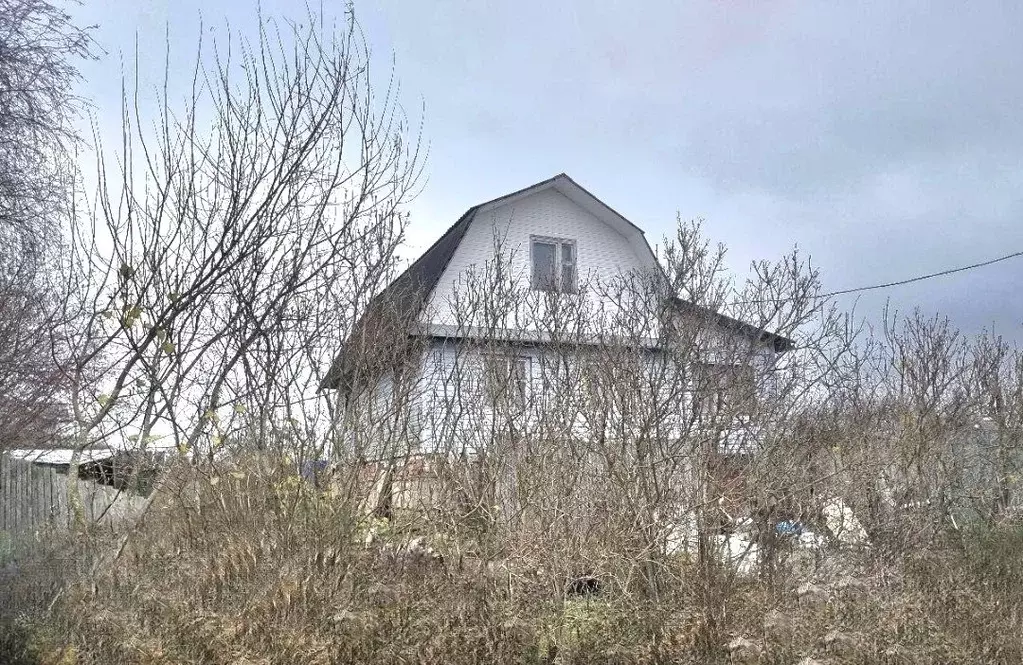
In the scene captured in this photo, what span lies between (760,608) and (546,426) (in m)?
2.37

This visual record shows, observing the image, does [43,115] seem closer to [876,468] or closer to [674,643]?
[674,643]

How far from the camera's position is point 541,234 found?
1622 cm

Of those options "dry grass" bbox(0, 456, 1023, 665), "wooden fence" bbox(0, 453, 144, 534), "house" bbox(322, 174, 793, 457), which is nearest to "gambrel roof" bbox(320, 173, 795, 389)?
"house" bbox(322, 174, 793, 457)

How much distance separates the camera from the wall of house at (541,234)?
15523mm

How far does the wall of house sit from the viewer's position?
15523mm

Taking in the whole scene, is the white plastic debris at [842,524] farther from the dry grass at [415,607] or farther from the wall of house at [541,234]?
the wall of house at [541,234]

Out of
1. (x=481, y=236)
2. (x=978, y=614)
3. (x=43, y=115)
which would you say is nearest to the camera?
(x=978, y=614)

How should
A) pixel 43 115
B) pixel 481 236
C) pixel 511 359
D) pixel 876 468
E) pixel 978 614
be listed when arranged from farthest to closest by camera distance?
1. pixel 481 236
2. pixel 43 115
3. pixel 511 359
4. pixel 876 468
5. pixel 978 614

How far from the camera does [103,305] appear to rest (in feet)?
24.9

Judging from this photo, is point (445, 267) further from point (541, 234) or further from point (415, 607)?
point (415, 607)

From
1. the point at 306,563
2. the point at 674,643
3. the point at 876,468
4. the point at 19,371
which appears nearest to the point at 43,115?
the point at 19,371

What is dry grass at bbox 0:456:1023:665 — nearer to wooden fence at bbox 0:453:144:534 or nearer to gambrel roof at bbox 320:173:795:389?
gambrel roof at bbox 320:173:795:389

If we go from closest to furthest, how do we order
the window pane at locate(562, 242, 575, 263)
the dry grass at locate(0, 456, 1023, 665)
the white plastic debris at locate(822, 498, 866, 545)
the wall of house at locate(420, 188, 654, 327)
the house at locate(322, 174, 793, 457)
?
the dry grass at locate(0, 456, 1023, 665), the house at locate(322, 174, 793, 457), the white plastic debris at locate(822, 498, 866, 545), the wall of house at locate(420, 188, 654, 327), the window pane at locate(562, 242, 575, 263)

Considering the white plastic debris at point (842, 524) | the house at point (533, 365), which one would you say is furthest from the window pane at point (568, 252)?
the white plastic debris at point (842, 524)
